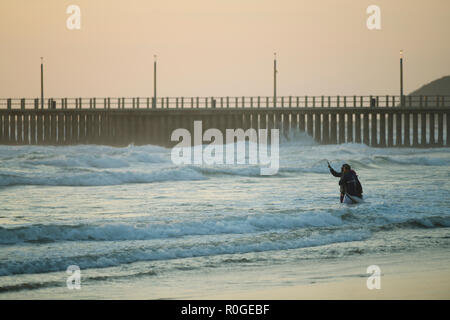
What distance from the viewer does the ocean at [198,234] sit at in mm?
8617

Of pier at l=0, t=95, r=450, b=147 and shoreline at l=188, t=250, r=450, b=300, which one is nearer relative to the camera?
shoreline at l=188, t=250, r=450, b=300

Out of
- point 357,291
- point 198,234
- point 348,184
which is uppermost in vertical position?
point 348,184

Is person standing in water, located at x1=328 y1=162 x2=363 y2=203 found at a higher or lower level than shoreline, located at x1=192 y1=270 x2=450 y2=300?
higher

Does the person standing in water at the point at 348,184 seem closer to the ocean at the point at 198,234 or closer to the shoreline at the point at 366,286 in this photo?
the ocean at the point at 198,234

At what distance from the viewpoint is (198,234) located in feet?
38.8

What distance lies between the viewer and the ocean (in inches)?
339

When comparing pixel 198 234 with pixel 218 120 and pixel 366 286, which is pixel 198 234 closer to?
pixel 366 286

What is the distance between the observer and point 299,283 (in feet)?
27.5

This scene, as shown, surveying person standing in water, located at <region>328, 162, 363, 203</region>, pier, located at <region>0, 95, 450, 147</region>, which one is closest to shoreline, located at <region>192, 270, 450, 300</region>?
person standing in water, located at <region>328, 162, 363, 203</region>

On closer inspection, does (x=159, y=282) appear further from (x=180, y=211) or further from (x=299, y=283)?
(x=180, y=211)

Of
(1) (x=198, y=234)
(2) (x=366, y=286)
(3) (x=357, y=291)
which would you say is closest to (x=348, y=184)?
(1) (x=198, y=234)

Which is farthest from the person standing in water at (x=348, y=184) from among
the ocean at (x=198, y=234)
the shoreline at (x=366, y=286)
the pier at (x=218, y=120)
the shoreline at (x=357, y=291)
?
the pier at (x=218, y=120)

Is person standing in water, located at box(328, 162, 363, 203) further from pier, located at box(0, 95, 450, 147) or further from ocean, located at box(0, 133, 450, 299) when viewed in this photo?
pier, located at box(0, 95, 450, 147)

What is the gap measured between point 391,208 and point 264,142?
37261 millimetres
